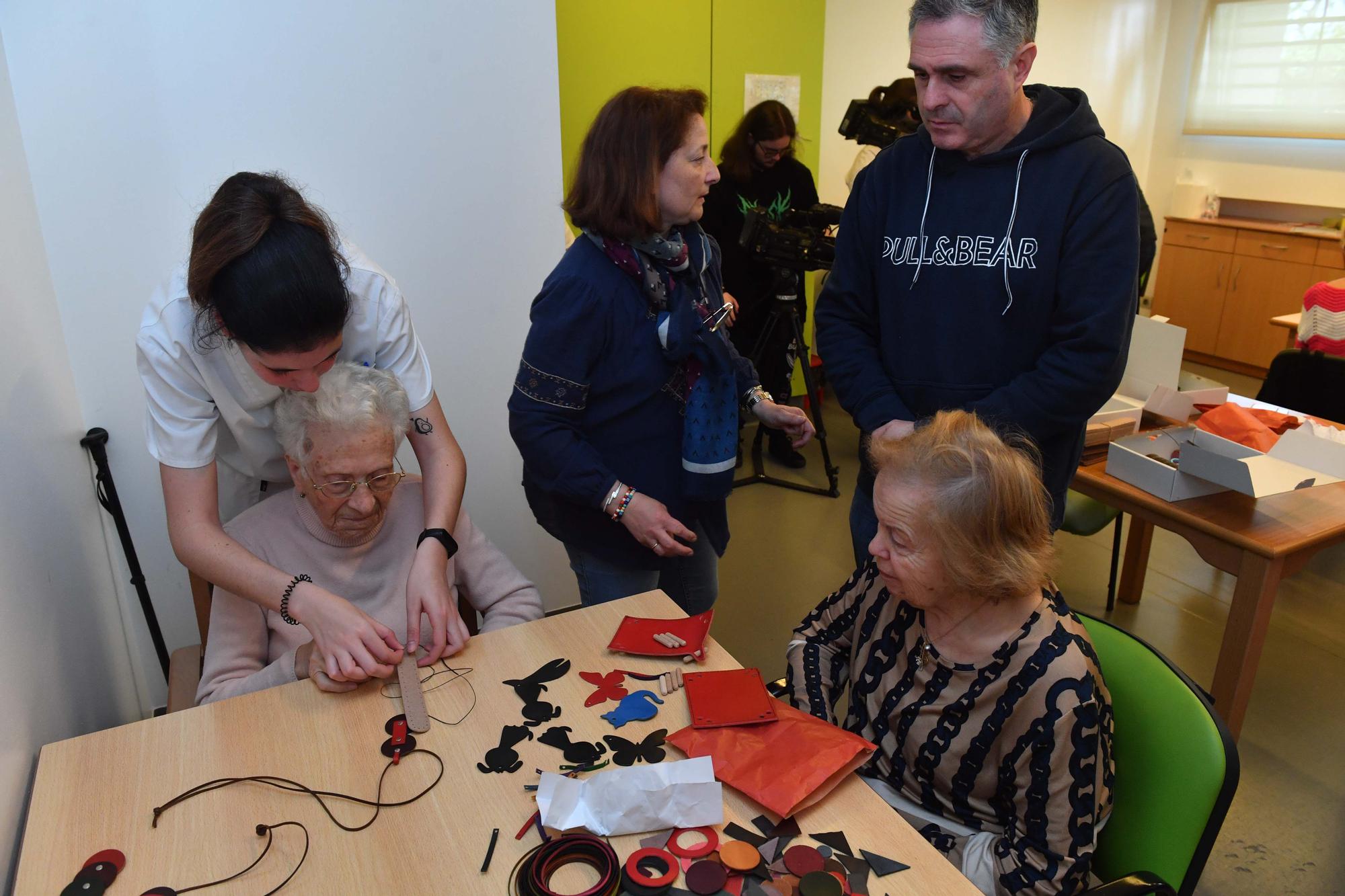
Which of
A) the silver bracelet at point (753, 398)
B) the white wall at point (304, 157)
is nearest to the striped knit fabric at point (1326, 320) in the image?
the silver bracelet at point (753, 398)

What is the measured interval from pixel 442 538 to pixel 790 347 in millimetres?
2787

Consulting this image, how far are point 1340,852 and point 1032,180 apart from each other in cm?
166

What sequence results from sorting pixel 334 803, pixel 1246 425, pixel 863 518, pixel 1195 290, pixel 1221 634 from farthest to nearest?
1. pixel 1195 290
2. pixel 1221 634
3. pixel 1246 425
4. pixel 863 518
5. pixel 334 803

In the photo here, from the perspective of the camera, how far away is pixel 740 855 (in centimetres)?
101

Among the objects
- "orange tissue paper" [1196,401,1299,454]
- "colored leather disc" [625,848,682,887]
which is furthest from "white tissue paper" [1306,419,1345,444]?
"colored leather disc" [625,848,682,887]

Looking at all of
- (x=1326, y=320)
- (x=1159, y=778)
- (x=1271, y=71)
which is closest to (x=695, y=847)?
(x=1159, y=778)

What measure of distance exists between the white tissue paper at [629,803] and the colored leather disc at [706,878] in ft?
0.22

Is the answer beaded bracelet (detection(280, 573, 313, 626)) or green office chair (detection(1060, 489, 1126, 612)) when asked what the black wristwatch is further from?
green office chair (detection(1060, 489, 1126, 612))

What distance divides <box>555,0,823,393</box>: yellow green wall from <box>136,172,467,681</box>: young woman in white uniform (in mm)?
2134

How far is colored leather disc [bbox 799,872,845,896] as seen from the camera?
37.5 inches

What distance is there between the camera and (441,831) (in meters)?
1.06

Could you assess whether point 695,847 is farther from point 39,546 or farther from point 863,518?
point 39,546

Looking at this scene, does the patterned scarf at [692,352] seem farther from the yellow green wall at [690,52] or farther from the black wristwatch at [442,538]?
the yellow green wall at [690,52]

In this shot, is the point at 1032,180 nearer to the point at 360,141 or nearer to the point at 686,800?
the point at 686,800
